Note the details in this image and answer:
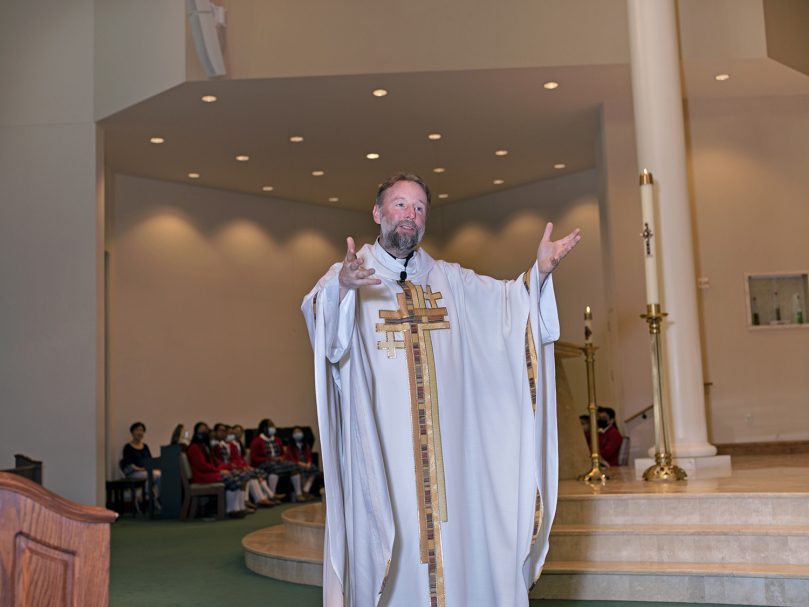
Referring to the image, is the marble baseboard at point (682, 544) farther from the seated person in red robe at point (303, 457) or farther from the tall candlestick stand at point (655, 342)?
the seated person in red robe at point (303, 457)

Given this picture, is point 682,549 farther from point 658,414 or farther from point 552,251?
point 552,251

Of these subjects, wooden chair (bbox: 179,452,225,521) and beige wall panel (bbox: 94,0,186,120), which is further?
wooden chair (bbox: 179,452,225,521)

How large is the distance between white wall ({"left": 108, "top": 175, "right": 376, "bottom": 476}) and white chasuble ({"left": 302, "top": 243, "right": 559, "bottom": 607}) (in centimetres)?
989

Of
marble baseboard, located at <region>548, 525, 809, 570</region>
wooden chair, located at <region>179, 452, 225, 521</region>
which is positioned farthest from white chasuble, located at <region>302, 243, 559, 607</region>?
wooden chair, located at <region>179, 452, 225, 521</region>

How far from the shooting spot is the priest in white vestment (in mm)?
3207

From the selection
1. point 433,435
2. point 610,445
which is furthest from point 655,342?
point 610,445

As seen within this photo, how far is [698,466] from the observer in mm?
6848

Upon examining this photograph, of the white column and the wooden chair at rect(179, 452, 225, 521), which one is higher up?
the white column

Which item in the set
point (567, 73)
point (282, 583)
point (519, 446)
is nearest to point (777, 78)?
point (567, 73)

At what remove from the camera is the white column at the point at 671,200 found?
7.05m

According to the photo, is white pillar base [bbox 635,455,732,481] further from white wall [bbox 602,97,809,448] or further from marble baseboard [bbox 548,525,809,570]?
white wall [bbox 602,97,809,448]

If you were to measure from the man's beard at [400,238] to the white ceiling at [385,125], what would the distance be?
6330 mm

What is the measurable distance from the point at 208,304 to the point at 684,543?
10261 millimetres

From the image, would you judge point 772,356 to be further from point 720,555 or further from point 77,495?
point 77,495
